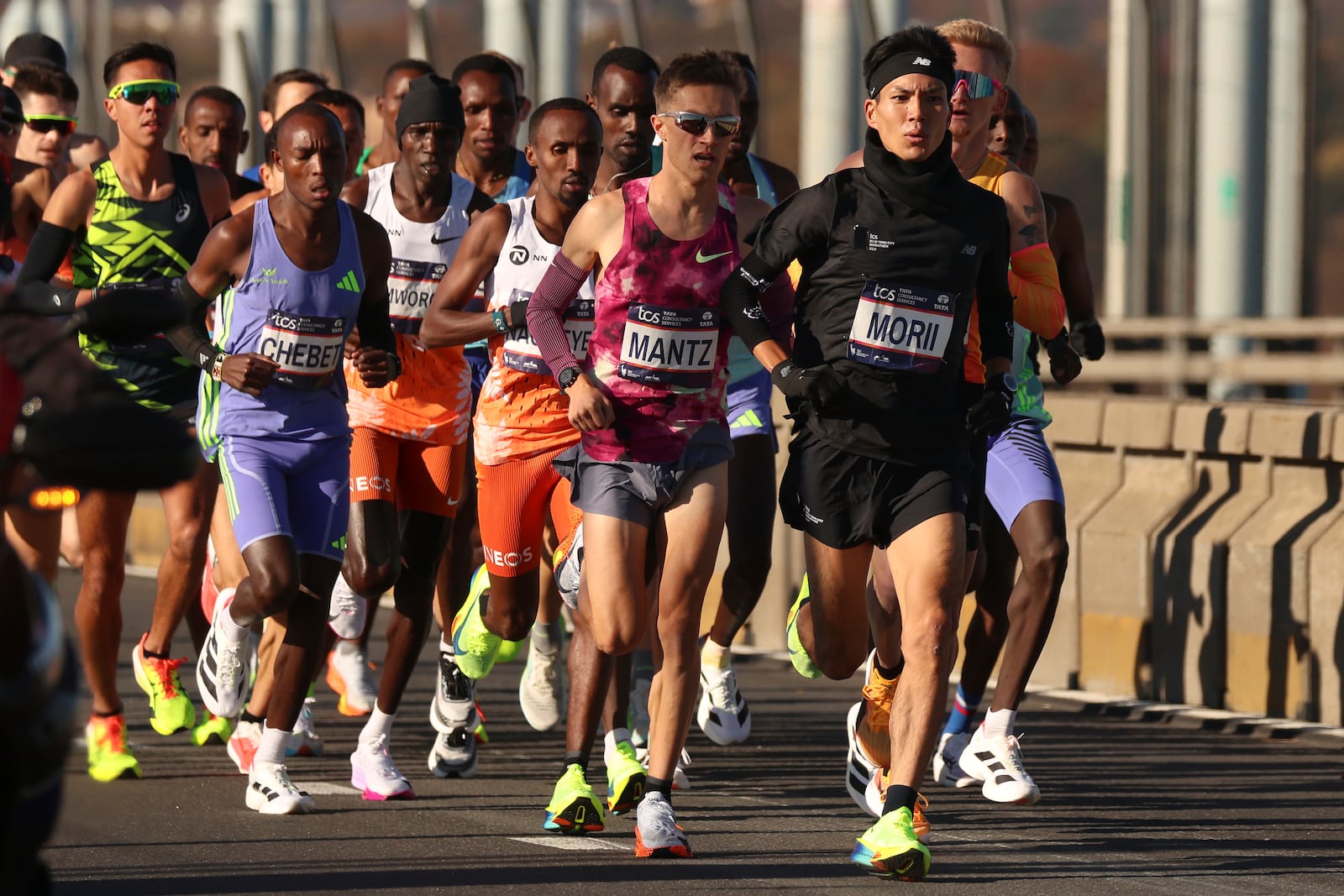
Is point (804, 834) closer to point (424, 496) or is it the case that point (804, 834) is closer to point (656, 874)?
point (656, 874)

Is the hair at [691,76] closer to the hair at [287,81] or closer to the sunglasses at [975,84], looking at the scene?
the sunglasses at [975,84]

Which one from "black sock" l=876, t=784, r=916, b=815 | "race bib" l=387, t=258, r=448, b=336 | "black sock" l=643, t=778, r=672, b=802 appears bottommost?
"black sock" l=643, t=778, r=672, b=802

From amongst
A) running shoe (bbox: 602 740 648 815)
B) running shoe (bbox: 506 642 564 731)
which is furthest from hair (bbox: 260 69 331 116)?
running shoe (bbox: 602 740 648 815)

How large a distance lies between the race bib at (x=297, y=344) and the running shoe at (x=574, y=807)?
1.59m

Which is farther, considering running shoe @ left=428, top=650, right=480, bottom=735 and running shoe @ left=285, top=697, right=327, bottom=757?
running shoe @ left=285, top=697, right=327, bottom=757

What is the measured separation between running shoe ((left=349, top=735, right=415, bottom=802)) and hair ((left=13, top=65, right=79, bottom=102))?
13.8 feet

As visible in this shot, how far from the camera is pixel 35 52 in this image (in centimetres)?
1256

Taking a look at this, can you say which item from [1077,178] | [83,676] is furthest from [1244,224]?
[1077,178]

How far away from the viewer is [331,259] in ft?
27.5

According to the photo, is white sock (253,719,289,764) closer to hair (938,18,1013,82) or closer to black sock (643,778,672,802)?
black sock (643,778,672,802)

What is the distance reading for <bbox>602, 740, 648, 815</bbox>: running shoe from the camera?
757 centimetres

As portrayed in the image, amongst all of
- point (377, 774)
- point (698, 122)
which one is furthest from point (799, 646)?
point (698, 122)

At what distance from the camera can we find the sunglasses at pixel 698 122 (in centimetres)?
741

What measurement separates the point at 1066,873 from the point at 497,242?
2.83 metres
